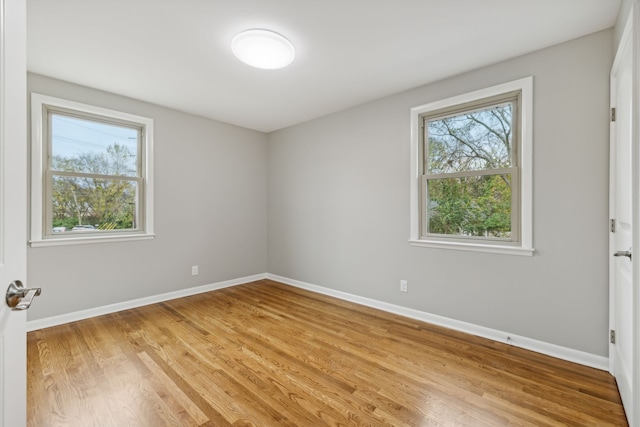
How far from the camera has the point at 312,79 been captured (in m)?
2.95

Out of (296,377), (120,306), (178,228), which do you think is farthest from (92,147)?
(296,377)

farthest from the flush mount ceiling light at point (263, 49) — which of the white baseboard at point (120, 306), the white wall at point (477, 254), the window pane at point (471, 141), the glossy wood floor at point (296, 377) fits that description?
the white baseboard at point (120, 306)

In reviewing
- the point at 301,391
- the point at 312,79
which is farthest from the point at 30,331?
the point at 312,79

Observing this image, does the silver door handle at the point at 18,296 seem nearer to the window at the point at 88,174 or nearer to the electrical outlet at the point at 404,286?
the window at the point at 88,174

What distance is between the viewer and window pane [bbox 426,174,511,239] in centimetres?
266

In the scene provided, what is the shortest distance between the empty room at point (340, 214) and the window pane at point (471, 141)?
18mm

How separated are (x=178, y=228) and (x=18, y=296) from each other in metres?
3.19

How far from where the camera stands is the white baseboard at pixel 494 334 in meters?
2.20

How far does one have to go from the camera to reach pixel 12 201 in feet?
2.83

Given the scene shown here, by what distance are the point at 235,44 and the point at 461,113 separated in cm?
221

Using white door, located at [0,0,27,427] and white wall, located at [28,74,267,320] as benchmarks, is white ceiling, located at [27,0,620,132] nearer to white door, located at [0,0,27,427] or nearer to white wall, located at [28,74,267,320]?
white wall, located at [28,74,267,320]

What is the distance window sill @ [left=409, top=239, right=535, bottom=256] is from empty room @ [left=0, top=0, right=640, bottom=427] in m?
0.02

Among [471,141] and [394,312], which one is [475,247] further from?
[394,312]

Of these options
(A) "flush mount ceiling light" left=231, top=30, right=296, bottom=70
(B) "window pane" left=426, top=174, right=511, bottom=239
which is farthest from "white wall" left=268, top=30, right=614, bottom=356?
(A) "flush mount ceiling light" left=231, top=30, right=296, bottom=70
